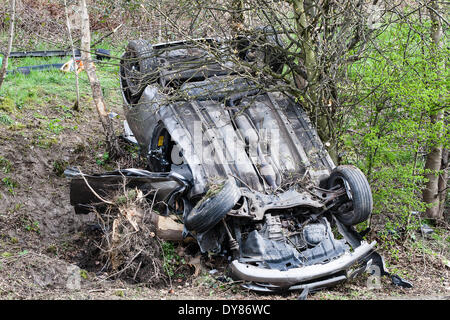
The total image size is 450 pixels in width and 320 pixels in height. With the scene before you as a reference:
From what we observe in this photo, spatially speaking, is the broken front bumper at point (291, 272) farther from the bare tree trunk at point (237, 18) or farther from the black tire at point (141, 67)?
the bare tree trunk at point (237, 18)

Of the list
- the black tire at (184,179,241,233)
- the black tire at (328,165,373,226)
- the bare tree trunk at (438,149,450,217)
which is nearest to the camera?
the black tire at (184,179,241,233)

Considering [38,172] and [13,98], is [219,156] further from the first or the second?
[13,98]

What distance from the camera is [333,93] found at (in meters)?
7.86

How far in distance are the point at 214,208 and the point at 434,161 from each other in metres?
4.40

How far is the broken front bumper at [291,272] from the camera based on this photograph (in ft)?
18.4

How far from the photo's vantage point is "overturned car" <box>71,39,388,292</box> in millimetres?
6000

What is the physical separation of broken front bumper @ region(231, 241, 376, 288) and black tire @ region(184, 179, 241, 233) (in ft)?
1.71

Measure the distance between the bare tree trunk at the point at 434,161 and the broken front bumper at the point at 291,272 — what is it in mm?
2590

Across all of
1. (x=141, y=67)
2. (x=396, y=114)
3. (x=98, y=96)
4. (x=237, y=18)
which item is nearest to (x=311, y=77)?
(x=396, y=114)

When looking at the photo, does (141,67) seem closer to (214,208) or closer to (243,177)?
(243,177)

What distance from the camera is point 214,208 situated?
5941 mm

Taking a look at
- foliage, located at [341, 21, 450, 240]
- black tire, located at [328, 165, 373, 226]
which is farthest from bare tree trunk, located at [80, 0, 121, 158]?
black tire, located at [328, 165, 373, 226]

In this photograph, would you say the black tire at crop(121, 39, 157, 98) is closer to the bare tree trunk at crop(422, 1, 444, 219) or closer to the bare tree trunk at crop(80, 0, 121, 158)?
the bare tree trunk at crop(80, 0, 121, 158)

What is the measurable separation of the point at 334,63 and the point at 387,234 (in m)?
2.57
